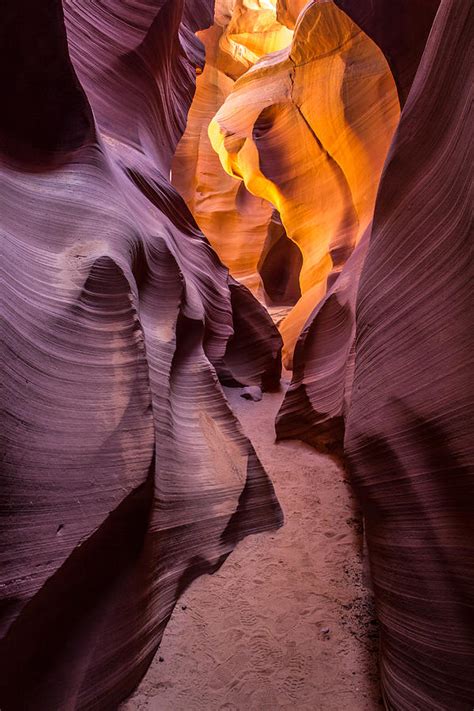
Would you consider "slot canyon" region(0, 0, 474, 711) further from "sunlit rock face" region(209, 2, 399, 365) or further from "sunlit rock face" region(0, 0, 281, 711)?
"sunlit rock face" region(209, 2, 399, 365)

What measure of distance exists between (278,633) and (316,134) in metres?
7.31

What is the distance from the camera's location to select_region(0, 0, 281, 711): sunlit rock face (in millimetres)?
1702

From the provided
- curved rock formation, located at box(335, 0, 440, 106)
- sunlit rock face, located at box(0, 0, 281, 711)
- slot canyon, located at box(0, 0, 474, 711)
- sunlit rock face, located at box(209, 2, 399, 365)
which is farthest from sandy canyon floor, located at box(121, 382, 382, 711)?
sunlit rock face, located at box(209, 2, 399, 365)

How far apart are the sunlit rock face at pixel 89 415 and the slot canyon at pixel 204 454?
0.01m

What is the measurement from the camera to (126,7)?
194 inches

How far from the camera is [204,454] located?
10.0 ft

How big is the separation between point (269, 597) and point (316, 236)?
6.48 metres

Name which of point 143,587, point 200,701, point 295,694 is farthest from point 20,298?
point 295,694

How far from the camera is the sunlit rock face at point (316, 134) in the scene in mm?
6180

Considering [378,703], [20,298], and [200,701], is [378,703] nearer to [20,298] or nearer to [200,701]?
[200,701]

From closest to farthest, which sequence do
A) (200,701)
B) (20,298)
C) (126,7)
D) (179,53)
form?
(200,701)
(20,298)
(126,7)
(179,53)

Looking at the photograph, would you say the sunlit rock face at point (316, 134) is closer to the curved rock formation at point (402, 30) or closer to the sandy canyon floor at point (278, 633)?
the curved rock formation at point (402, 30)

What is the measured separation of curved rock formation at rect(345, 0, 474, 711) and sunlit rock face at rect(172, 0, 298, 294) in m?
9.47

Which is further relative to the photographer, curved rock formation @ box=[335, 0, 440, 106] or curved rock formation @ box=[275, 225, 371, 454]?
curved rock formation @ box=[275, 225, 371, 454]
